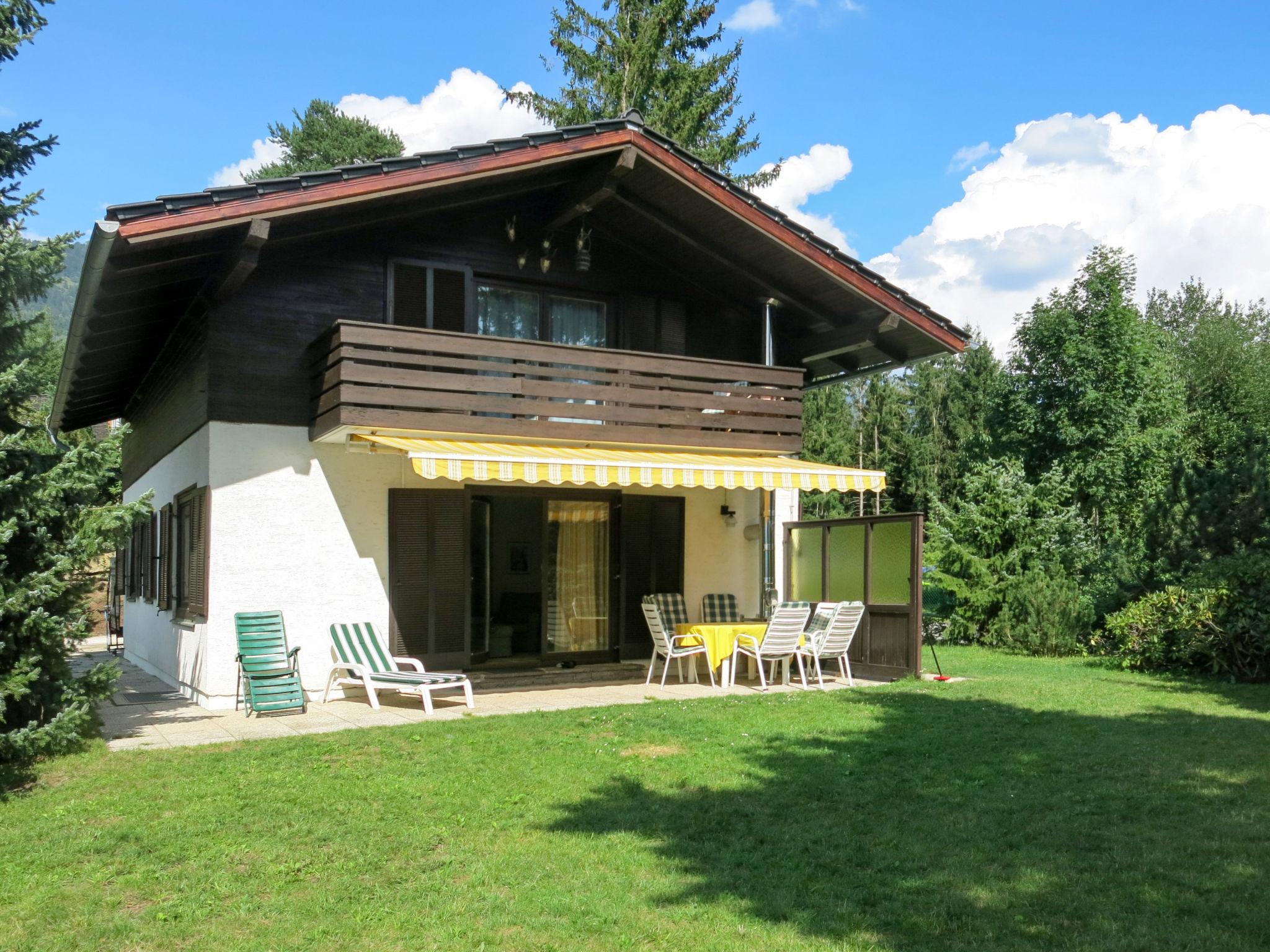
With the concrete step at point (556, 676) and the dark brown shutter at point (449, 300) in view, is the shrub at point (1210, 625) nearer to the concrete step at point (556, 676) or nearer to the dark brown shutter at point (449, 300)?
the concrete step at point (556, 676)

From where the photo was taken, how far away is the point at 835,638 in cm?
1498

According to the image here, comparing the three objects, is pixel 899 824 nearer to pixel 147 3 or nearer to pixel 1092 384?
pixel 147 3

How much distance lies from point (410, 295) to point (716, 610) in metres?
6.97

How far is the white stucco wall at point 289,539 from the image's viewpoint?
1324 cm

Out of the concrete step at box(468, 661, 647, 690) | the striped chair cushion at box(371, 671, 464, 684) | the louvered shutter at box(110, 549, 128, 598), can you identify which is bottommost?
the concrete step at box(468, 661, 647, 690)

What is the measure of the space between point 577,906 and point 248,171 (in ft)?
198

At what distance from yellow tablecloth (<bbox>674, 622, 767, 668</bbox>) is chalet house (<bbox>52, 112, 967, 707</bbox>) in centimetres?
211

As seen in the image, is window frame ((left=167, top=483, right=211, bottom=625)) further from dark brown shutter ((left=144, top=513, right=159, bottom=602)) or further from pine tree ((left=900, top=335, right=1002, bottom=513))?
pine tree ((left=900, top=335, right=1002, bottom=513))

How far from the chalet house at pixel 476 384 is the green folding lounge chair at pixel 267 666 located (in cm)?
75

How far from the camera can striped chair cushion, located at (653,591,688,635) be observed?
52.7ft

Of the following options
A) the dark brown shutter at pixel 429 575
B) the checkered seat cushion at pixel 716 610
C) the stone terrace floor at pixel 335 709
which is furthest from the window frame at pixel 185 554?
the checkered seat cushion at pixel 716 610

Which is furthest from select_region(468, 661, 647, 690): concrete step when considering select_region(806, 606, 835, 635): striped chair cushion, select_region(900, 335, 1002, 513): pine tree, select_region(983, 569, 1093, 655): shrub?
select_region(900, 335, 1002, 513): pine tree

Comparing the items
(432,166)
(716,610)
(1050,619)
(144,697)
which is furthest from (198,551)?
(1050,619)

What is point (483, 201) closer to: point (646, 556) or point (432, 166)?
point (432, 166)
